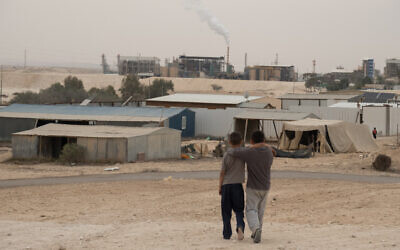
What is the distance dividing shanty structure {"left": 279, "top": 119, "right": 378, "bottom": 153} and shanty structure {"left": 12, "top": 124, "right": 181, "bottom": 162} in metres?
6.67

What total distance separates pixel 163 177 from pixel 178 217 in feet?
33.9

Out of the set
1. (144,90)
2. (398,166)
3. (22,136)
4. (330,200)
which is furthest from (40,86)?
(330,200)

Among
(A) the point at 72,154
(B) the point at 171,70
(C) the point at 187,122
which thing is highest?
(B) the point at 171,70

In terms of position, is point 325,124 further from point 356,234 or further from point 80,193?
point 356,234

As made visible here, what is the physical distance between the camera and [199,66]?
159750 mm

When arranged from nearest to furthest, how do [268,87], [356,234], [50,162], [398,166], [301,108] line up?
[356,234]
[398,166]
[50,162]
[301,108]
[268,87]

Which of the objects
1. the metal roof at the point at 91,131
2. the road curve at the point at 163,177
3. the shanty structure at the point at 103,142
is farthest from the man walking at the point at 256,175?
the metal roof at the point at 91,131

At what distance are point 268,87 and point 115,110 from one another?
98699 mm

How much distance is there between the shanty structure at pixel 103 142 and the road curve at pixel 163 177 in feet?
13.2

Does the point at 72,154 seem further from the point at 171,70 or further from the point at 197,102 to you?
the point at 171,70

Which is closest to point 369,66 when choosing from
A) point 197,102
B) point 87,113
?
point 197,102

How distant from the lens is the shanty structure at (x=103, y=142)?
30.1 m

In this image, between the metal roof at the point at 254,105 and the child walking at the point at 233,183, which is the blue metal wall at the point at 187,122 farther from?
the child walking at the point at 233,183

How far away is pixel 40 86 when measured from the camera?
5778 inches
